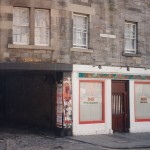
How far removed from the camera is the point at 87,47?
18.6 metres

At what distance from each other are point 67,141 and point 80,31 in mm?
5724

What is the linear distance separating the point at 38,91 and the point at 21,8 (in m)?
5.07

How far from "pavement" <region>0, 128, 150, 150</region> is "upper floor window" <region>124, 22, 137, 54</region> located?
15.6 ft

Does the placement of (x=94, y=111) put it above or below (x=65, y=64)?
below

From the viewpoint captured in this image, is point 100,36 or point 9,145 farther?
point 100,36

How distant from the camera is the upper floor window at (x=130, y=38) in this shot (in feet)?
66.4

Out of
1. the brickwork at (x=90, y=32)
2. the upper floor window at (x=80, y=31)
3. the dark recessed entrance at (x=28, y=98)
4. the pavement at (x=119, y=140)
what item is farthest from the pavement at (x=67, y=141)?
the upper floor window at (x=80, y=31)

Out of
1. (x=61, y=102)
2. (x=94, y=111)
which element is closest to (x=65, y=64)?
(x=61, y=102)

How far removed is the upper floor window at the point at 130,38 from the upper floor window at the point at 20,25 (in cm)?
587

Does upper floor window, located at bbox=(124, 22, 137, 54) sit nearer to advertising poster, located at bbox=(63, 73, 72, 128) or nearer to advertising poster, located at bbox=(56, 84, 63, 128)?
advertising poster, located at bbox=(63, 73, 72, 128)

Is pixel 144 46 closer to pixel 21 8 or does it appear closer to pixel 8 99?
pixel 21 8

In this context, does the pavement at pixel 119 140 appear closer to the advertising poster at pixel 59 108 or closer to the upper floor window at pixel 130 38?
the advertising poster at pixel 59 108

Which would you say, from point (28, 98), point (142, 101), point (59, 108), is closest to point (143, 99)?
point (142, 101)

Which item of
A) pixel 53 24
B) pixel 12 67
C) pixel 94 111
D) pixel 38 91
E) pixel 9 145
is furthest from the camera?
pixel 38 91
